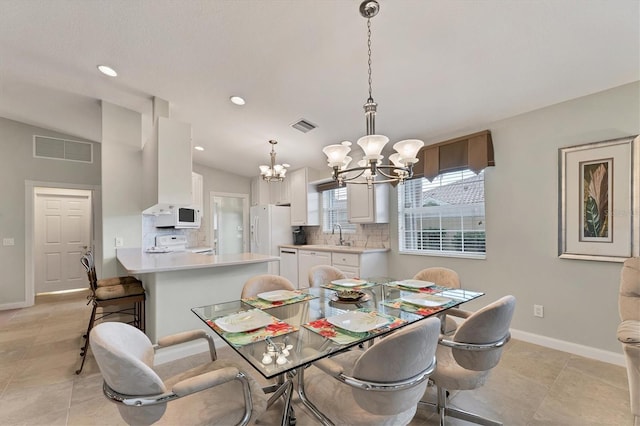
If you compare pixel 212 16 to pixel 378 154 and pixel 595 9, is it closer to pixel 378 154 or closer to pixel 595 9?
pixel 378 154

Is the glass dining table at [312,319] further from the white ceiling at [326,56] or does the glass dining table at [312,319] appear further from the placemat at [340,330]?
the white ceiling at [326,56]

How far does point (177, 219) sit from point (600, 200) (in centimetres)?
498

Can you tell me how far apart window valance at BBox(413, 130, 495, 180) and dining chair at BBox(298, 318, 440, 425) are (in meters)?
2.57

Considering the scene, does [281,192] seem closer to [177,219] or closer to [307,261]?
[307,261]

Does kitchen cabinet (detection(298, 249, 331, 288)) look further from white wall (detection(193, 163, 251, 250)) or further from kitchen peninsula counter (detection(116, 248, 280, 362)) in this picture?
white wall (detection(193, 163, 251, 250))

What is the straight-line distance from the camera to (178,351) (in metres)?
2.67

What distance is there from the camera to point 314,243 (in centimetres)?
567

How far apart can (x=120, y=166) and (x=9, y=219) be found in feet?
7.90

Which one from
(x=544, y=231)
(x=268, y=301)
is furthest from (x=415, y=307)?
(x=544, y=231)

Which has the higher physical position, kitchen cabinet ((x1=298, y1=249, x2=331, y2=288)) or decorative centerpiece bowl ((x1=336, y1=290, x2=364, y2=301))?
decorative centerpiece bowl ((x1=336, y1=290, x2=364, y2=301))

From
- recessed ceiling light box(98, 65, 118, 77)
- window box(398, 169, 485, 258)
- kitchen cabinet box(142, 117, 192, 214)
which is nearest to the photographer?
recessed ceiling light box(98, 65, 118, 77)

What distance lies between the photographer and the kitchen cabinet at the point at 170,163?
9.77 ft

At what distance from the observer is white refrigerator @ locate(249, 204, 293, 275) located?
556 cm

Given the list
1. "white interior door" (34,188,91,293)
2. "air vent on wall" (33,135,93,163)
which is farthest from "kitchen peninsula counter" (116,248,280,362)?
"white interior door" (34,188,91,293)
